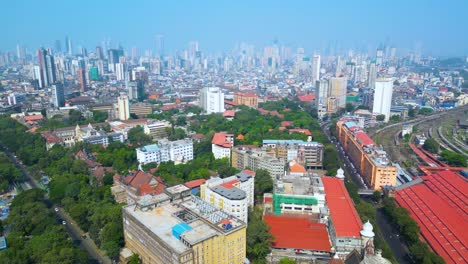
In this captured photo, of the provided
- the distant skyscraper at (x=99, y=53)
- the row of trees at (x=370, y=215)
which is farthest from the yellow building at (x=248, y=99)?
the distant skyscraper at (x=99, y=53)

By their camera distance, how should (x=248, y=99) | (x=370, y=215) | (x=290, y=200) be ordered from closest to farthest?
(x=370, y=215) → (x=290, y=200) → (x=248, y=99)

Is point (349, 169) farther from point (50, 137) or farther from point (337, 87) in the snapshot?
point (50, 137)

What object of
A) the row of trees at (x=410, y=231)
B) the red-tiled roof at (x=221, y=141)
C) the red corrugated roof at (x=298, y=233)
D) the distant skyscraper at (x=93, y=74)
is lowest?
the red corrugated roof at (x=298, y=233)

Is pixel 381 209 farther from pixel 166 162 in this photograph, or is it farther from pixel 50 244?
pixel 50 244

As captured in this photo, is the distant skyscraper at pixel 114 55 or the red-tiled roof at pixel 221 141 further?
the distant skyscraper at pixel 114 55

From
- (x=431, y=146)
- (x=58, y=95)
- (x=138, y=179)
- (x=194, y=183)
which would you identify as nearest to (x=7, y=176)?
(x=138, y=179)

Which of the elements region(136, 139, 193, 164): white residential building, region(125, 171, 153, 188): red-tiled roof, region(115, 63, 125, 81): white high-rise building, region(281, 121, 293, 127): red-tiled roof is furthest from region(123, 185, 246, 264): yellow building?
region(115, 63, 125, 81): white high-rise building

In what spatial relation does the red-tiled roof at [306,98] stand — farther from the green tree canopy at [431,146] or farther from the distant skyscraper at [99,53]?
the distant skyscraper at [99,53]
